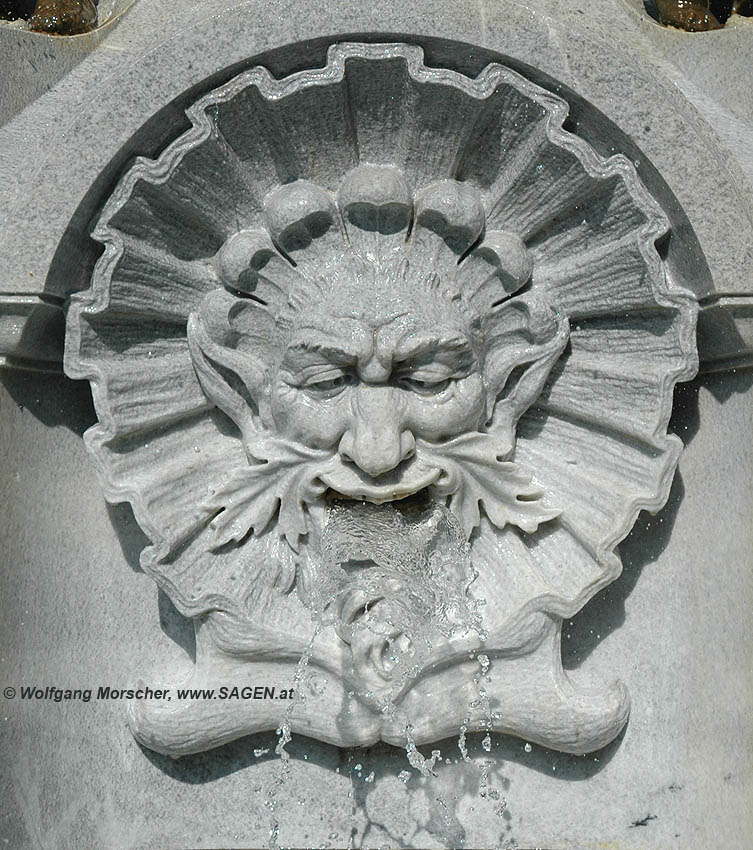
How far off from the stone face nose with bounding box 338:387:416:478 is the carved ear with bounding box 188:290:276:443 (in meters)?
0.19

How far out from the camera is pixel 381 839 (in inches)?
74.2

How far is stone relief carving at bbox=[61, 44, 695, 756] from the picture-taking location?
171 centimetres

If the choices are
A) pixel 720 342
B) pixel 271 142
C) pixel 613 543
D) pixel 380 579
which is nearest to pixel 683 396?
pixel 720 342

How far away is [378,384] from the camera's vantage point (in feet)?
5.68

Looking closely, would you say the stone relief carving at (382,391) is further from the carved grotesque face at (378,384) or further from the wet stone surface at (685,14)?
the wet stone surface at (685,14)

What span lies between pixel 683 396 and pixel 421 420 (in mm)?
517

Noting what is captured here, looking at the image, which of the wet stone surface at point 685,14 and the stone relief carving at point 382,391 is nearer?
the stone relief carving at point 382,391

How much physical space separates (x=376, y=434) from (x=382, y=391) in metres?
0.08

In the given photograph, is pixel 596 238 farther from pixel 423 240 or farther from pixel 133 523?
pixel 133 523

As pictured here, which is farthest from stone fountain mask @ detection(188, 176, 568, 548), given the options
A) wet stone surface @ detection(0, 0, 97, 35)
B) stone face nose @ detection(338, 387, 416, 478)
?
wet stone surface @ detection(0, 0, 97, 35)

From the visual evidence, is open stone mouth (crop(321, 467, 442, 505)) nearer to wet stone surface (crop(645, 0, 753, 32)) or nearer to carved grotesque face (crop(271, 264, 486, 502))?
carved grotesque face (crop(271, 264, 486, 502))

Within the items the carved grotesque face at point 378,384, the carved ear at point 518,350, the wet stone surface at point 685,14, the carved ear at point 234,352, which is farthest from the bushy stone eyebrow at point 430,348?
the wet stone surface at point 685,14

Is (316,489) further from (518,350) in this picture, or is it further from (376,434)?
(518,350)

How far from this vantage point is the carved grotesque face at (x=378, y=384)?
1696 mm
